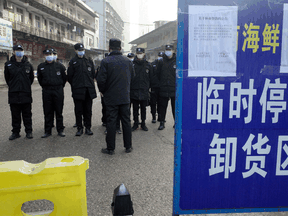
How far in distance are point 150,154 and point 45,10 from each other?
1116 inches

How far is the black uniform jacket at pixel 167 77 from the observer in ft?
18.5

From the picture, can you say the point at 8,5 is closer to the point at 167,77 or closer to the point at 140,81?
the point at 140,81

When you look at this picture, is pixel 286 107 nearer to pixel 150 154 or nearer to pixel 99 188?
pixel 99 188

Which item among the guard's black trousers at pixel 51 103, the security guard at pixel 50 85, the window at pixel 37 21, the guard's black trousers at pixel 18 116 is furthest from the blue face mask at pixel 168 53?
the window at pixel 37 21

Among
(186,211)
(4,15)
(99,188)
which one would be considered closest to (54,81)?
(99,188)

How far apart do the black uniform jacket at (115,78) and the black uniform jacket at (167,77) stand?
1763mm

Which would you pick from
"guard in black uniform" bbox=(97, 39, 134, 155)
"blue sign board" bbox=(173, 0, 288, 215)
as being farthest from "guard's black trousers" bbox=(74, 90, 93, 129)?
"blue sign board" bbox=(173, 0, 288, 215)

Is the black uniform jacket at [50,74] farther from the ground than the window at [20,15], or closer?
closer

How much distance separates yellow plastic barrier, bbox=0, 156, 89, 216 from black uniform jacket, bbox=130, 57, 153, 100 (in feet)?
12.5

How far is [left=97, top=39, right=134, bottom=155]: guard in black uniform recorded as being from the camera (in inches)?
155

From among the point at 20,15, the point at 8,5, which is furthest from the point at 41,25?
the point at 8,5

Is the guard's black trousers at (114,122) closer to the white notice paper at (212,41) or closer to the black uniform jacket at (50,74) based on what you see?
the black uniform jacket at (50,74)

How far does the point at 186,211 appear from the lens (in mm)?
1964

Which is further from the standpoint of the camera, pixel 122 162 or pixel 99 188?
pixel 122 162
